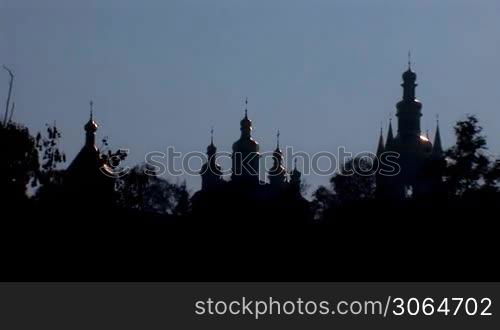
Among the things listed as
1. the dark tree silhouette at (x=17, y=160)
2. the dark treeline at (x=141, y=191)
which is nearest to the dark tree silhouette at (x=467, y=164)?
the dark treeline at (x=141, y=191)

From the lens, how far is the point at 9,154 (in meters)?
42.7

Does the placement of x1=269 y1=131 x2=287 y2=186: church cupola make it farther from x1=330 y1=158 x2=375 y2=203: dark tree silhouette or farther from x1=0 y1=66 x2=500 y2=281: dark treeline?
x1=0 y1=66 x2=500 y2=281: dark treeline

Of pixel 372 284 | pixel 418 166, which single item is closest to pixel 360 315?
pixel 372 284

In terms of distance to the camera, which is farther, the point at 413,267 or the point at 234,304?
the point at 413,267

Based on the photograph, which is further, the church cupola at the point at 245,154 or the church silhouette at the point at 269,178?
the church cupola at the point at 245,154

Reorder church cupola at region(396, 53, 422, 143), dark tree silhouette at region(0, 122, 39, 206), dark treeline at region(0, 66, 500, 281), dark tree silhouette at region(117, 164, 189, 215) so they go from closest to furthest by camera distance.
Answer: dark treeline at region(0, 66, 500, 281) < dark tree silhouette at region(0, 122, 39, 206) < dark tree silhouette at region(117, 164, 189, 215) < church cupola at region(396, 53, 422, 143)

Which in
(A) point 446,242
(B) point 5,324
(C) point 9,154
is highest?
(C) point 9,154

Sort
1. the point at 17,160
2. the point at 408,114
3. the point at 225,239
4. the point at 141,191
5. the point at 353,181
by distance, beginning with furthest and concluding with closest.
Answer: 1. the point at 353,181
2. the point at 408,114
3. the point at 141,191
4. the point at 17,160
5. the point at 225,239

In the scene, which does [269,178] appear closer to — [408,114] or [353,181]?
[353,181]

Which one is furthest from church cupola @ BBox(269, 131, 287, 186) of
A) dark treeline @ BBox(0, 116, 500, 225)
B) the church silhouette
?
dark treeline @ BBox(0, 116, 500, 225)

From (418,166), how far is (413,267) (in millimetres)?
37834

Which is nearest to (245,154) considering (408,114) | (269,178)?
(269,178)

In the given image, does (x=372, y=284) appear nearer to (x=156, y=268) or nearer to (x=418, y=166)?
(x=156, y=268)

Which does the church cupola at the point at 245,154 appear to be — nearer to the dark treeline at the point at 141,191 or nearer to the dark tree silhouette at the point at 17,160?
the dark treeline at the point at 141,191
